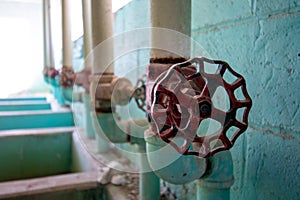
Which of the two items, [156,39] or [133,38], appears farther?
[133,38]

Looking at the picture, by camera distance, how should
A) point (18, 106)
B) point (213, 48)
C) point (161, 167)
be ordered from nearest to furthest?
point (161, 167), point (213, 48), point (18, 106)

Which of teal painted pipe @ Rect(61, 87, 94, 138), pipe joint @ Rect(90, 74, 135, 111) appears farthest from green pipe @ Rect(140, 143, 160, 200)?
teal painted pipe @ Rect(61, 87, 94, 138)

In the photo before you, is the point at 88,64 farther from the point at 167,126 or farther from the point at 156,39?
the point at 167,126

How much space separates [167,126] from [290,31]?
0.30 m

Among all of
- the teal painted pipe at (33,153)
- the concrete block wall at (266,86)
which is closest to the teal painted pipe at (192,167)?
the concrete block wall at (266,86)

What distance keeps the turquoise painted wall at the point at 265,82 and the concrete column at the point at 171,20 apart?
14 cm

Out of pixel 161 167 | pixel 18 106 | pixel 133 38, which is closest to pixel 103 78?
pixel 133 38

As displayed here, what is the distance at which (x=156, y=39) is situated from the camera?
2.06 feet

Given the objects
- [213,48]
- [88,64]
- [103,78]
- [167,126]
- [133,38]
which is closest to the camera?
[167,126]

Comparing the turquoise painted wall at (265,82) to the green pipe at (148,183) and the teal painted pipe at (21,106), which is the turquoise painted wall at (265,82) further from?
the teal painted pipe at (21,106)

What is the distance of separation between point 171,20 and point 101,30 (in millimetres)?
519

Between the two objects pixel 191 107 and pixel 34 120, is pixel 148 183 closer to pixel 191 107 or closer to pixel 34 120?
pixel 191 107

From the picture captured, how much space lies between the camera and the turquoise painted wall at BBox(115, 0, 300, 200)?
547 millimetres

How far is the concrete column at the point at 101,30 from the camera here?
1.05 meters
